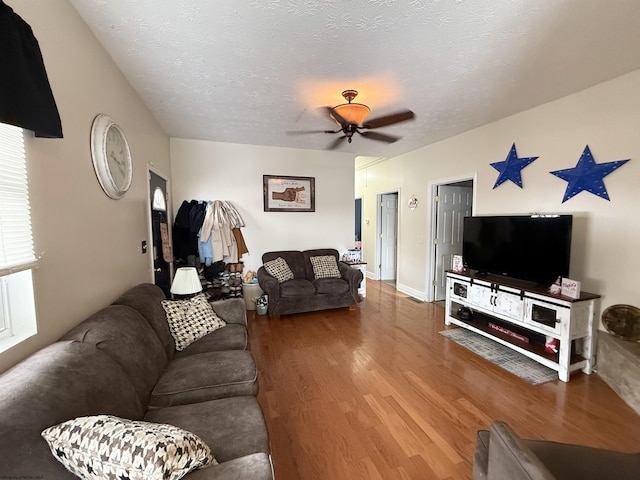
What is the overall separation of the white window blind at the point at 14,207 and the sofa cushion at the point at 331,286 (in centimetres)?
316

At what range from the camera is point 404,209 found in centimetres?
504

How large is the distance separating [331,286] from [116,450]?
3370mm

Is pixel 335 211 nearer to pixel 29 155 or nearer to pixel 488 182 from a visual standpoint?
pixel 488 182

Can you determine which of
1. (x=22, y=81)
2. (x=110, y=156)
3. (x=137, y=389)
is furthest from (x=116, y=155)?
(x=137, y=389)

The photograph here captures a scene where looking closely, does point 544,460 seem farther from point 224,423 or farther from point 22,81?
point 22,81

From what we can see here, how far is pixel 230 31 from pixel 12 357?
207 centimetres

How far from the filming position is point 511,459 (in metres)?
0.81

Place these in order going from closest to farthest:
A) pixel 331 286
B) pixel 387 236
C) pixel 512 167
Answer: pixel 512 167
pixel 331 286
pixel 387 236

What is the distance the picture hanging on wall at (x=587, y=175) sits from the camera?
244 centimetres

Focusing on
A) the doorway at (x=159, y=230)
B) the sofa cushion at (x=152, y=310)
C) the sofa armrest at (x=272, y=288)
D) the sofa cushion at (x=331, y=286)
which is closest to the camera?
the sofa cushion at (x=152, y=310)

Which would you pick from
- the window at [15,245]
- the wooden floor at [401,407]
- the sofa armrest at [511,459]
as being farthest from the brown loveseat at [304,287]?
the sofa armrest at [511,459]

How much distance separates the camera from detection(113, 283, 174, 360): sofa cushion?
6.21 ft

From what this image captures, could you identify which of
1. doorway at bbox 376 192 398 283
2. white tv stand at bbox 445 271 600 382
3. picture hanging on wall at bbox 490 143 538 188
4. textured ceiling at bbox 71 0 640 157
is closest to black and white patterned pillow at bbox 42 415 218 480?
textured ceiling at bbox 71 0 640 157

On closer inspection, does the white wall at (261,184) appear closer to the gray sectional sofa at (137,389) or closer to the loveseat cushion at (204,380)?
the gray sectional sofa at (137,389)
